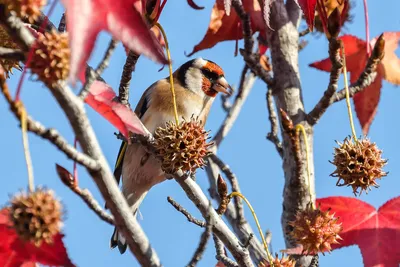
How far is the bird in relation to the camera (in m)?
3.38

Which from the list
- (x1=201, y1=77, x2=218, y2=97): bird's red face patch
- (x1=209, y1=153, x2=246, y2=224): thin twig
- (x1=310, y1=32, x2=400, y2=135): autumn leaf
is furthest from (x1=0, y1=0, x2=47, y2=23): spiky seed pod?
(x1=201, y1=77, x2=218, y2=97): bird's red face patch

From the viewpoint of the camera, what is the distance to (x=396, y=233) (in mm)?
2203

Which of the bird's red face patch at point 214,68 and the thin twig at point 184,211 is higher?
the bird's red face patch at point 214,68

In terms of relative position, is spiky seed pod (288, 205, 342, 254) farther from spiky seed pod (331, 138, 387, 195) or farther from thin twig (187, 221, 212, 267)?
thin twig (187, 221, 212, 267)

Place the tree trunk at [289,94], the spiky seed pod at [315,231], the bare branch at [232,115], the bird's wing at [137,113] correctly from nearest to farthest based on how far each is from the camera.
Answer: the spiky seed pod at [315,231] < the tree trunk at [289,94] < the bird's wing at [137,113] < the bare branch at [232,115]

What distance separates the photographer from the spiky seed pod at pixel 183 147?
2.10m

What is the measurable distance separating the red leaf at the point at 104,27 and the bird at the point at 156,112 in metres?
1.81

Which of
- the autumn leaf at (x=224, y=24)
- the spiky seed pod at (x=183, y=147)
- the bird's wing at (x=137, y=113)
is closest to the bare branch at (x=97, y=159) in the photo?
the spiky seed pod at (x=183, y=147)

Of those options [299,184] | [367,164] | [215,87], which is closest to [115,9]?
[367,164]

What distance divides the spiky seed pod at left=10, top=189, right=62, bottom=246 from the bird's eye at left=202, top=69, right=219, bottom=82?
103 inches

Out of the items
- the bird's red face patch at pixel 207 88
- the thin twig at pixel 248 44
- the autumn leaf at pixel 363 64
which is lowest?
the autumn leaf at pixel 363 64

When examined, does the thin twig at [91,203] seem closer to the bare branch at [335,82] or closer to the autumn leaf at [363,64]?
the bare branch at [335,82]

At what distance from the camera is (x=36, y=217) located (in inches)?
57.0

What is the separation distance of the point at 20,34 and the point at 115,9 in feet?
0.65
